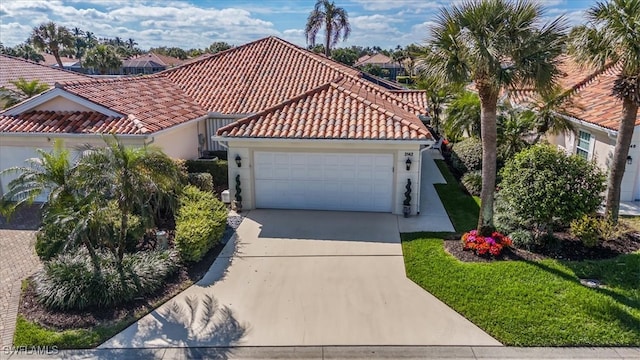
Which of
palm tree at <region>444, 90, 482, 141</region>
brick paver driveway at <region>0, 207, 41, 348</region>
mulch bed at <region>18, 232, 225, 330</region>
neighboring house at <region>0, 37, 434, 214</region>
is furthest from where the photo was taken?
palm tree at <region>444, 90, 482, 141</region>

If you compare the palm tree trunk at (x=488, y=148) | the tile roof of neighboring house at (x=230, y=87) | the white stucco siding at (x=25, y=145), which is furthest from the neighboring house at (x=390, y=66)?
the palm tree trunk at (x=488, y=148)

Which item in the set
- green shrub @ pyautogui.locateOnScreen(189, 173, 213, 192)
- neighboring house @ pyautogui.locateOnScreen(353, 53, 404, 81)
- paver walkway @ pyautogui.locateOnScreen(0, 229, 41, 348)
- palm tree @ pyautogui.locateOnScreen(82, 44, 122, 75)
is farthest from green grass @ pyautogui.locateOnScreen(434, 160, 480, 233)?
neighboring house @ pyautogui.locateOnScreen(353, 53, 404, 81)

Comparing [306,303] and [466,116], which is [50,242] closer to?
[306,303]

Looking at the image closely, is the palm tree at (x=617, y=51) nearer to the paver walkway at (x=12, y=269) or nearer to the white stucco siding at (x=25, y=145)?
the paver walkway at (x=12, y=269)

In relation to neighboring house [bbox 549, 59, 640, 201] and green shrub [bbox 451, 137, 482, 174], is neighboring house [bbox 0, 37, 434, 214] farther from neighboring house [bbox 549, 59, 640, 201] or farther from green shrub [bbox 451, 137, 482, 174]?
neighboring house [bbox 549, 59, 640, 201]

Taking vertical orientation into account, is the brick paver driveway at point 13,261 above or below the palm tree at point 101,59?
below
